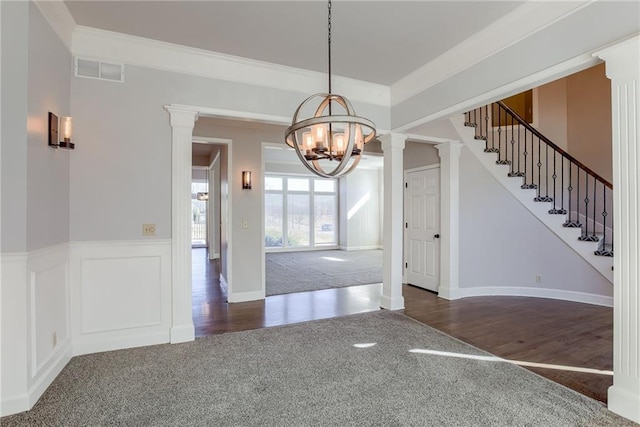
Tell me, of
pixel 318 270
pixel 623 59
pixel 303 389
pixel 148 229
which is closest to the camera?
pixel 623 59

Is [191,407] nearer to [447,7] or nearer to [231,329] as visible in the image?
[231,329]

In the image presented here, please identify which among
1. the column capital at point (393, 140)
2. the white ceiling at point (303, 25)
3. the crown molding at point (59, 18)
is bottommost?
the column capital at point (393, 140)

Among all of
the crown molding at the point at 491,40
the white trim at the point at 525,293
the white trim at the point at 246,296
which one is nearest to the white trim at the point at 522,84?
the crown molding at the point at 491,40

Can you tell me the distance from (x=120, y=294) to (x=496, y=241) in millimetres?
5223

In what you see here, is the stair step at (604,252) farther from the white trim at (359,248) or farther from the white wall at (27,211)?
the white trim at (359,248)

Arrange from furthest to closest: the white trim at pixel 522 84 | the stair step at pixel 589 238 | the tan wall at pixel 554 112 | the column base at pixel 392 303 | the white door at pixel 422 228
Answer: the tan wall at pixel 554 112 < the white door at pixel 422 228 < the stair step at pixel 589 238 < the column base at pixel 392 303 < the white trim at pixel 522 84

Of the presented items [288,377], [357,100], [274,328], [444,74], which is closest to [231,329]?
[274,328]

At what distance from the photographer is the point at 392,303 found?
4.43 metres

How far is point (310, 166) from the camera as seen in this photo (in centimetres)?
238

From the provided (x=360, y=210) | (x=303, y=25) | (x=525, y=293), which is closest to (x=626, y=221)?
(x=303, y=25)

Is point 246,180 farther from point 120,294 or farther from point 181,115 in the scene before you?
point 120,294

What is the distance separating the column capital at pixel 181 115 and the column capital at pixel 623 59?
344 centimetres

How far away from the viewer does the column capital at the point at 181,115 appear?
3.32 meters

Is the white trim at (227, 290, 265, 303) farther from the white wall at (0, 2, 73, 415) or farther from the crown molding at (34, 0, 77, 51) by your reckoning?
the crown molding at (34, 0, 77, 51)
